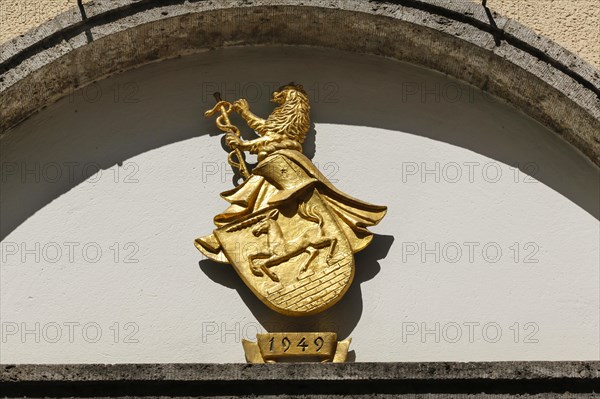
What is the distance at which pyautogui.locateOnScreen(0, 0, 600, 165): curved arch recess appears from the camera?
8.07 metres

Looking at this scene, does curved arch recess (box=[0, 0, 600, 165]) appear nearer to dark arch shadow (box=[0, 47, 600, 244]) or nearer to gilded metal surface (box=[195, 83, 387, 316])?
dark arch shadow (box=[0, 47, 600, 244])

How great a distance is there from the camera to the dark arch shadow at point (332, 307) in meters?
7.68

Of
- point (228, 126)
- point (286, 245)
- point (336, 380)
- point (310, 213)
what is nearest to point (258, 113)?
point (228, 126)

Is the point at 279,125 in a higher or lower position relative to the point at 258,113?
lower

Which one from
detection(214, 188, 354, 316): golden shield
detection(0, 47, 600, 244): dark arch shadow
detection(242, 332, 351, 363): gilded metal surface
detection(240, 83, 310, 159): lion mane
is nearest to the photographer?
detection(242, 332, 351, 363): gilded metal surface

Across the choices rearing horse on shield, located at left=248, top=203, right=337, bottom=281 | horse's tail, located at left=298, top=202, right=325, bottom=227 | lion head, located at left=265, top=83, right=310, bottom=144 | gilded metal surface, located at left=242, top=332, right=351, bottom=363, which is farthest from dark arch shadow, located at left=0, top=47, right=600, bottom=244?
gilded metal surface, located at left=242, top=332, right=351, bottom=363

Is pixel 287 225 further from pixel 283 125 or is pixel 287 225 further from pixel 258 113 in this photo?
pixel 258 113

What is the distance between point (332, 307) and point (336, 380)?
0.68 m

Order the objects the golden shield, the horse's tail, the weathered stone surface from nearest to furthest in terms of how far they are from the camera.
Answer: the weathered stone surface < the golden shield < the horse's tail

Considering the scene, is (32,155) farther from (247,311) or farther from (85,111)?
(247,311)

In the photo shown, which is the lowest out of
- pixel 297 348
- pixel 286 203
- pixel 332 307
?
pixel 297 348

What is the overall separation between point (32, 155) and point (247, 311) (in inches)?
55.3

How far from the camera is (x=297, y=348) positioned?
24.7ft

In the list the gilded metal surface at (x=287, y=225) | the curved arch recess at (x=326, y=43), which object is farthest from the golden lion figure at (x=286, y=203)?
the curved arch recess at (x=326, y=43)
